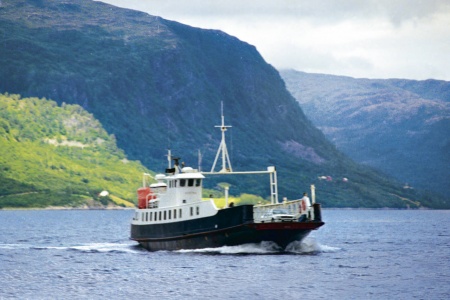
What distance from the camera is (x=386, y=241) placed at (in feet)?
491

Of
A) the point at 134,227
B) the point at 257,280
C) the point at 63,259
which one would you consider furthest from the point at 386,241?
the point at 257,280

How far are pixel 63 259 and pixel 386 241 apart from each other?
5949cm

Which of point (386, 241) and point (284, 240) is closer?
point (284, 240)

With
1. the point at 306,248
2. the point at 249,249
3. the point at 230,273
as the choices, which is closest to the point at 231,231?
the point at 249,249

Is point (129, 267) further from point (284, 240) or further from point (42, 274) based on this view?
point (284, 240)

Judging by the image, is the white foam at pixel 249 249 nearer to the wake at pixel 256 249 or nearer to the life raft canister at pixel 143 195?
the wake at pixel 256 249

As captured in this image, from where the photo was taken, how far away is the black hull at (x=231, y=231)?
98812mm

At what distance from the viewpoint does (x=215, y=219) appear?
100375 mm

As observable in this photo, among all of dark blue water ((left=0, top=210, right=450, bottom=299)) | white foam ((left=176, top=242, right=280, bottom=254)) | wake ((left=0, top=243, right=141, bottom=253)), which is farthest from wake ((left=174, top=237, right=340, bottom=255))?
wake ((left=0, top=243, right=141, bottom=253))

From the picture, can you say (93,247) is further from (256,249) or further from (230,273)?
(230,273)

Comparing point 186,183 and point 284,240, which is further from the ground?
point 186,183

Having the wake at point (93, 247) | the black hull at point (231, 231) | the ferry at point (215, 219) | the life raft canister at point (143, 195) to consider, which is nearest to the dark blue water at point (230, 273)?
the wake at point (93, 247)

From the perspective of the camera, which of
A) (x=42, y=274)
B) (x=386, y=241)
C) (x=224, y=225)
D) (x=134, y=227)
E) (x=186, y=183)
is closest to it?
(x=42, y=274)

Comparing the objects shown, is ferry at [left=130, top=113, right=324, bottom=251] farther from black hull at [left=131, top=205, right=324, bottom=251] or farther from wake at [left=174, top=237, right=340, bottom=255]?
wake at [left=174, top=237, right=340, bottom=255]
